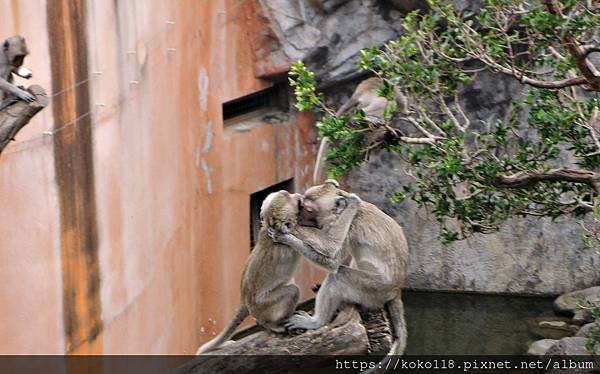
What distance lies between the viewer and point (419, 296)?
1611 centimetres

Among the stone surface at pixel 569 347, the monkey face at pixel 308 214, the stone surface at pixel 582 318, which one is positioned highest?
the monkey face at pixel 308 214

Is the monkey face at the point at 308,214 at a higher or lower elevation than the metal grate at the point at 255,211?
higher

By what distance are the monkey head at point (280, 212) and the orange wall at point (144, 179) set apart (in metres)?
3.31

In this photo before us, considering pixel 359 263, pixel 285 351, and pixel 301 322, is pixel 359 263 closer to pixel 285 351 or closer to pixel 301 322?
pixel 301 322

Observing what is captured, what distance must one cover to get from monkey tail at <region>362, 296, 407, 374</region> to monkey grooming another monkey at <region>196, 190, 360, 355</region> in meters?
0.76

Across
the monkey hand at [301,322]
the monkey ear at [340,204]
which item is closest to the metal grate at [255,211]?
the monkey ear at [340,204]

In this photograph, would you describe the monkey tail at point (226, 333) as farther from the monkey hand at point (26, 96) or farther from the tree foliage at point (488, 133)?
the monkey hand at point (26, 96)

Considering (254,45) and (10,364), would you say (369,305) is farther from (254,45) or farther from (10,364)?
(254,45)

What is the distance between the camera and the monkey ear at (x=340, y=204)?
837 centimetres

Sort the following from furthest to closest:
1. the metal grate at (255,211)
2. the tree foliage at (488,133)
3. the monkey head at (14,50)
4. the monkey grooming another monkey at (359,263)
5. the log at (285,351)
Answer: the metal grate at (255,211) → the tree foliage at (488,133) → the monkey grooming another monkey at (359,263) → the monkey head at (14,50) → the log at (285,351)

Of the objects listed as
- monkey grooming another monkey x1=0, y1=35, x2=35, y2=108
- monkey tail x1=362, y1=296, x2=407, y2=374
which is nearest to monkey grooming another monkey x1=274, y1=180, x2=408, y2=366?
monkey tail x1=362, y1=296, x2=407, y2=374

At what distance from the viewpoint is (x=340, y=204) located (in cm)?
839

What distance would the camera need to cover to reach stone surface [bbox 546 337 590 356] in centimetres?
1313

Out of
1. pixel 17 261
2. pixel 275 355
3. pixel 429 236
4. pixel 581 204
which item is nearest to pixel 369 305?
pixel 275 355
